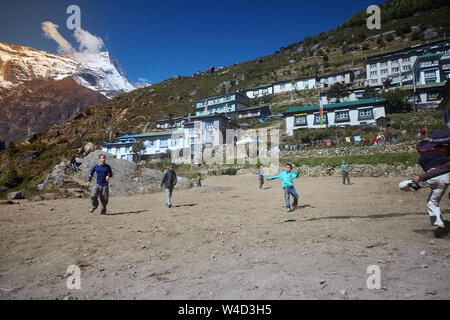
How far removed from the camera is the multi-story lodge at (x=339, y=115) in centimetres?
3781

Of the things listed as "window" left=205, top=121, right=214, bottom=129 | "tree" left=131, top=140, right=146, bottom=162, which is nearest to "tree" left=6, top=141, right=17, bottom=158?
"tree" left=131, top=140, right=146, bottom=162

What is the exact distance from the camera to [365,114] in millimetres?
38344

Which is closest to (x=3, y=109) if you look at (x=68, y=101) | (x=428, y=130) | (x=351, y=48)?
(x=68, y=101)

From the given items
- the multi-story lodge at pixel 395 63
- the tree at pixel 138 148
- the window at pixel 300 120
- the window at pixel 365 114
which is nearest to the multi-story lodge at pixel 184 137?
the tree at pixel 138 148

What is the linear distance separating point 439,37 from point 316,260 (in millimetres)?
102392

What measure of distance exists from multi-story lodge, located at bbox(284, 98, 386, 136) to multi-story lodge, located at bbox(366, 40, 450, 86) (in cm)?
Result: 2830

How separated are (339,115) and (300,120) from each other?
6.66 meters

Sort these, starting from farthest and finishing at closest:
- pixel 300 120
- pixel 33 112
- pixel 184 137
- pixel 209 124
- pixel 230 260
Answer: pixel 33 112 → pixel 184 137 → pixel 209 124 → pixel 300 120 → pixel 230 260

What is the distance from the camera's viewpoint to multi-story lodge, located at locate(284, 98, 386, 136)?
124 feet

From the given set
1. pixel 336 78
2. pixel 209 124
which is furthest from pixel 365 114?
pixel 336 78

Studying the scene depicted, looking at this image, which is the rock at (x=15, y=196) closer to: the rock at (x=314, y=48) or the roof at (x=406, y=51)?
the roof at (x=406, y=51)

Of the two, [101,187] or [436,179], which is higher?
[436,179]

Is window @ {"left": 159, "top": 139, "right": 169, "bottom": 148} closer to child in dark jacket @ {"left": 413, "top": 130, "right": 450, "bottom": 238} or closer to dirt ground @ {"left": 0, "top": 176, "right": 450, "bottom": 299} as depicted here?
dirt ground @ {"left": 0, "top": 176, "right": 450, "bottom": 299}

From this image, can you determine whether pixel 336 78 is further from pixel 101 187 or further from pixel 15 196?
pixel 15 196
